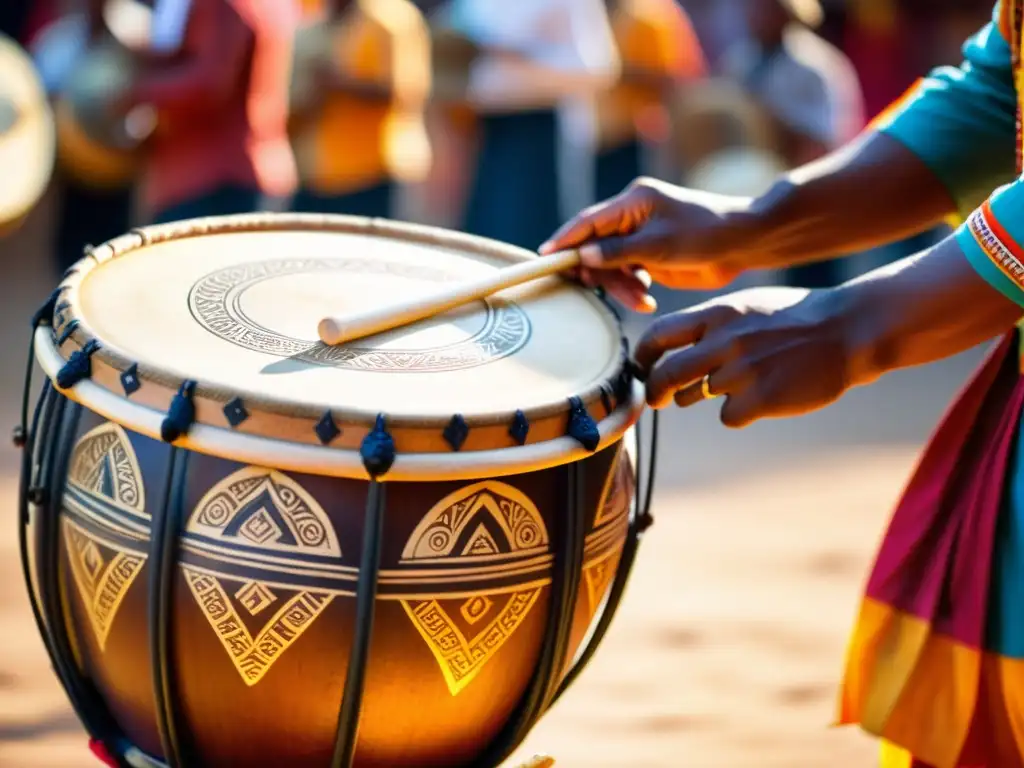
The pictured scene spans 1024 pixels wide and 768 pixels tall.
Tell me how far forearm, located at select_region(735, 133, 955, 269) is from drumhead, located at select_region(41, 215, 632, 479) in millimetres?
250

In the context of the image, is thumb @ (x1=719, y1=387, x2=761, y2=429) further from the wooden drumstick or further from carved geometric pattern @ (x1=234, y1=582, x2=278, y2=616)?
carved geometric pattern @ (x1=234, y1=582, x2=278, y2=616)

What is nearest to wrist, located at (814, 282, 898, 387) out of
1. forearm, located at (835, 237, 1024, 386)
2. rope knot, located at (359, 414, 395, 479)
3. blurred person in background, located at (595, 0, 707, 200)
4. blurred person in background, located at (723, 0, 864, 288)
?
forearm, located at (835, 237, 1024, 386)

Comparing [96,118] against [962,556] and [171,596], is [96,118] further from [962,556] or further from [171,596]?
[962,556]

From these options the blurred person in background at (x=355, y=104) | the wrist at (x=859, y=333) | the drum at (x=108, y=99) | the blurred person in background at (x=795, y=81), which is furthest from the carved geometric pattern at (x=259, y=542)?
the blurred person in background at (x=795, y=81)

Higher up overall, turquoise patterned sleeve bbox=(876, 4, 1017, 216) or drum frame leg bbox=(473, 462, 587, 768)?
turquoise patterned sleeve bbox=(876, 4, 1017, 216)

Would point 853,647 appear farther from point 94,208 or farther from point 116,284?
point 94,208

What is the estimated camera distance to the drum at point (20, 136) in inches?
151

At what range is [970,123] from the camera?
1.50 m

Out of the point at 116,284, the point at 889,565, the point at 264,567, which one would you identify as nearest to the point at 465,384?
the point at 264,567

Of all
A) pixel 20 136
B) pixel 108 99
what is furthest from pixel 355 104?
pixel 20 136

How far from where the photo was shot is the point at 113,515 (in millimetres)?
1207

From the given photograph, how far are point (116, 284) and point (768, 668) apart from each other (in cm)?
153

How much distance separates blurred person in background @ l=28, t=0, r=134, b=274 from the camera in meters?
4.71

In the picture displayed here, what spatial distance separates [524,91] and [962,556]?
11.1ft
